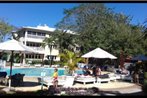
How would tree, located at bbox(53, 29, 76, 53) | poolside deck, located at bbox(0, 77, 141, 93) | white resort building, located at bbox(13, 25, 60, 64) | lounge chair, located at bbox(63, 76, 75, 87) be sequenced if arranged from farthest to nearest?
1. white resort building, located at bbox(13, 25, 60, 64)
2. tree, located at bbox(53, 29, 76, 53)
3. lounge chair, located at bbox(63, 76, 75, 87)
4. poolside deck, located at bbox(0, 77, 141, 93)

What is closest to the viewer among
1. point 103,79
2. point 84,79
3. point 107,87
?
point 107,87

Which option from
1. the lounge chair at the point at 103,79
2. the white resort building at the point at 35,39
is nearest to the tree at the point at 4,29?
the white resort building at the point at 35,39

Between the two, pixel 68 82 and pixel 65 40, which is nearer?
pixel 68 82

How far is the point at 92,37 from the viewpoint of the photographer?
3262 cm

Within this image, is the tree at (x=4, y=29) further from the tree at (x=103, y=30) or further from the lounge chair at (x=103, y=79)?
the lounge chair at (x=103, y=79)

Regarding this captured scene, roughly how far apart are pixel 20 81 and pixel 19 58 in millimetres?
24564

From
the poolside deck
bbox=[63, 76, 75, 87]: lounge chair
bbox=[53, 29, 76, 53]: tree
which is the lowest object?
the poolside deck

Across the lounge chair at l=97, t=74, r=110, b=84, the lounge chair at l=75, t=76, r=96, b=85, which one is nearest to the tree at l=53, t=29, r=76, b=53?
the lounge chair at l=97, t=74, r=110, b=84

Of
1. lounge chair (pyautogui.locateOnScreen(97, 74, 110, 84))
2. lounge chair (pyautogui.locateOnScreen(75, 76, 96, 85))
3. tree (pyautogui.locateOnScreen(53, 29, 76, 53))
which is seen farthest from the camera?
tree (pyautogui.locateOnScreen(53, 29, 76, 53))

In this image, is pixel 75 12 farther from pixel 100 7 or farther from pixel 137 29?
pixel 137 29

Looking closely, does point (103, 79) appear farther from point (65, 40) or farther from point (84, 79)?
point (65, 40)

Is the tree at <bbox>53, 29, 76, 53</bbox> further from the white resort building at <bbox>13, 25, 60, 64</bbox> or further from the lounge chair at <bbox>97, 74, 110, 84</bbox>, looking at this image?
the lounge chair at <bbox>97, 74, 110, 84</bbox>

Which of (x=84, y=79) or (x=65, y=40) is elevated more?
(x=65, y=40)

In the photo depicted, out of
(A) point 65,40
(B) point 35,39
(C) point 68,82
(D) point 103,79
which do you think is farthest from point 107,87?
(B) point 35,39
